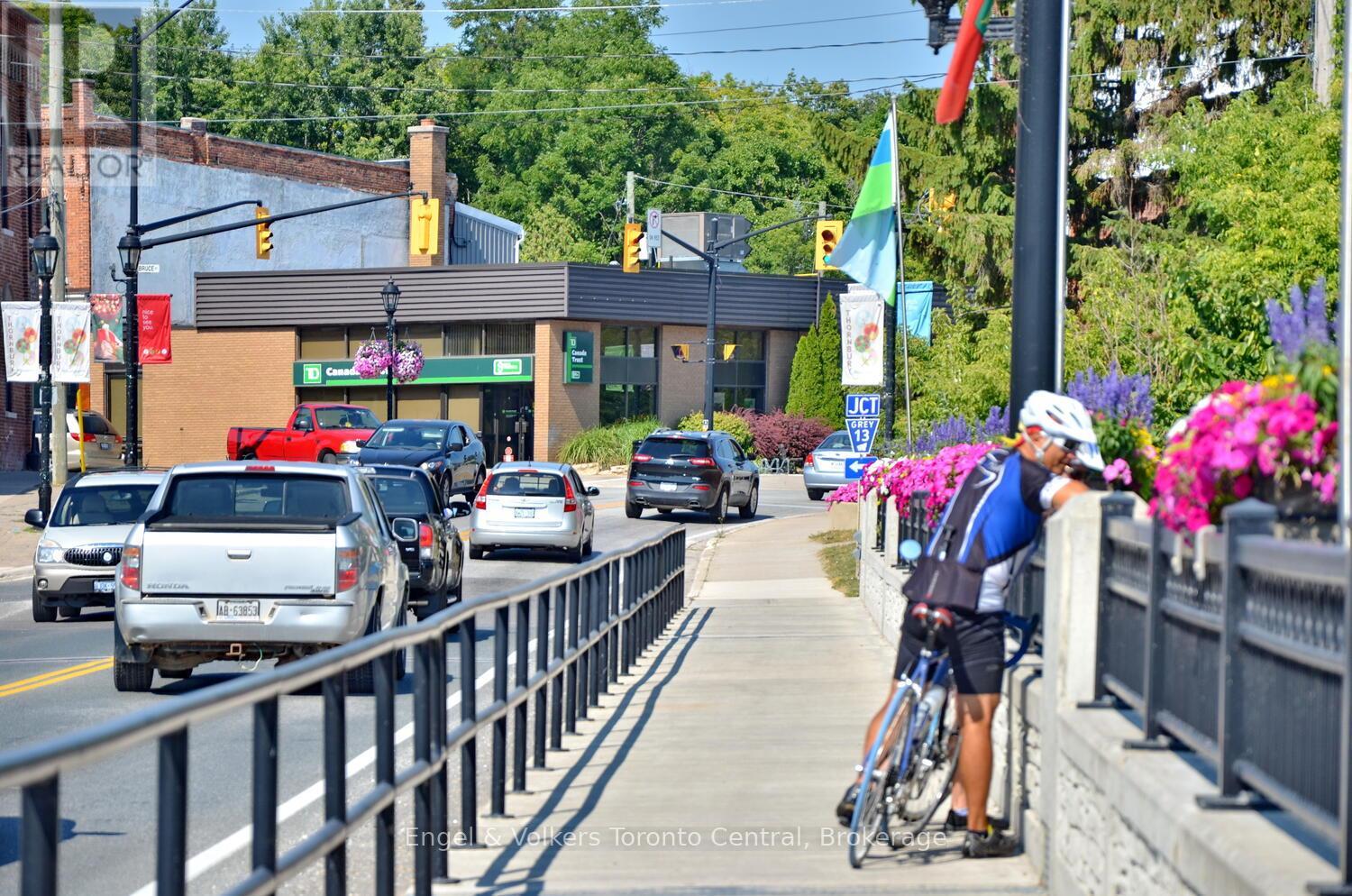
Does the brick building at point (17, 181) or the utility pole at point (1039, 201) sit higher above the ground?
the brick building at point (17, 181)

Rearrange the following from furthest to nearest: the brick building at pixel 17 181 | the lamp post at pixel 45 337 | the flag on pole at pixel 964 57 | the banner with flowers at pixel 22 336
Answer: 1. the brick building at pixel 17 181
2. the banner with flowers at pixel 22 336
3. the lamp post at pixel 45 337
4. the flag on pole at pixel 964 57

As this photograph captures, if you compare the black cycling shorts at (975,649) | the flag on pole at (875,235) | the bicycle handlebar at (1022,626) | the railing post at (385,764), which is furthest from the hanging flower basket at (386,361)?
the railing post at (385,764)

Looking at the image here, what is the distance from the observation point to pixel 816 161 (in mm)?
93625

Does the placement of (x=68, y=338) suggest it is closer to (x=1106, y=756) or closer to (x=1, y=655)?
(x=1, y=655)

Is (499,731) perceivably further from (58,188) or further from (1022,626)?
(58,188)

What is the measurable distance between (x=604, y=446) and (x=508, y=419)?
403 centimetres

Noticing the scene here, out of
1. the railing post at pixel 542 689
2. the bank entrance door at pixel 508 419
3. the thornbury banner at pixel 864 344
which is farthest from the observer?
the bank entrance door at pixel 508 419

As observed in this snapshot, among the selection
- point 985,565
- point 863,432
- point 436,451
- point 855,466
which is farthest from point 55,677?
point 436,451

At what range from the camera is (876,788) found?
7.40m

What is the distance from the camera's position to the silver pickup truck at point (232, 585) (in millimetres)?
12594

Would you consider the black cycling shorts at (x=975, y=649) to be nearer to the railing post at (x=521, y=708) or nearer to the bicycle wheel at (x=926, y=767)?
the bicycle wheel at (x=926, y=767)

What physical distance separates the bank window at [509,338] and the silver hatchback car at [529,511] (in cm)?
3015

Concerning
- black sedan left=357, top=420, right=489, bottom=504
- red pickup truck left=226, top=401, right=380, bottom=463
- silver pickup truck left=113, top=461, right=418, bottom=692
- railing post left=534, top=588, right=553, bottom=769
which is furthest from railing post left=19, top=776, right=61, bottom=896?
red pickup truck left=226, top=401, right=380, bottom=463

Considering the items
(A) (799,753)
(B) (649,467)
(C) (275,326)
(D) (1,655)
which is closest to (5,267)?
(C) (275,326)
